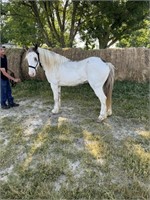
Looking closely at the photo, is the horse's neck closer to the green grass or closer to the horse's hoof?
the green grass

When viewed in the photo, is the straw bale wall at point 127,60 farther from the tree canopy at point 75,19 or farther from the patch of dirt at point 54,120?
the patch of dirt at point 54,120

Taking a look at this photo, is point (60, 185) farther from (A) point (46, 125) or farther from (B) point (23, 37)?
(B) point (23, 37)

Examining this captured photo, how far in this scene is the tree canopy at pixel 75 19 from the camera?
1025 centimetres

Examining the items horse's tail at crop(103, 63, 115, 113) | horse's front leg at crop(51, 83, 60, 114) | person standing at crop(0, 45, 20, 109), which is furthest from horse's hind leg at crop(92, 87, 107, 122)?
person standing at crop(0, 45, 20, 109)

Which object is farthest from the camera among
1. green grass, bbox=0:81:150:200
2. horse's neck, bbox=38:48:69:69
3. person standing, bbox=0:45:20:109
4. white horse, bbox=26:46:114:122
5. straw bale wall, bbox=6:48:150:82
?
straw bale wall, bbox=6:48:150:82

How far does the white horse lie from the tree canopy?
Result: 17.0 feet

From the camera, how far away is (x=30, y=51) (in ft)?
17.4

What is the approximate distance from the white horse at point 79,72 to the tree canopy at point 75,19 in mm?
5196

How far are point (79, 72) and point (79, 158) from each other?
6.53 ft

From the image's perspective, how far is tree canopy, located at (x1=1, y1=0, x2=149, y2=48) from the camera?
1025 cm

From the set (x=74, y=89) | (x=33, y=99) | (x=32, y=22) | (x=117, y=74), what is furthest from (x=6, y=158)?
(x=32, y=22)

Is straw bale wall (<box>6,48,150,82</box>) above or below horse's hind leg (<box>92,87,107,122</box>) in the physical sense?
above

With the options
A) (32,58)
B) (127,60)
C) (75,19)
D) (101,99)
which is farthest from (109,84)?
(75,19)

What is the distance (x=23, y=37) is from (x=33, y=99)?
608 cm
